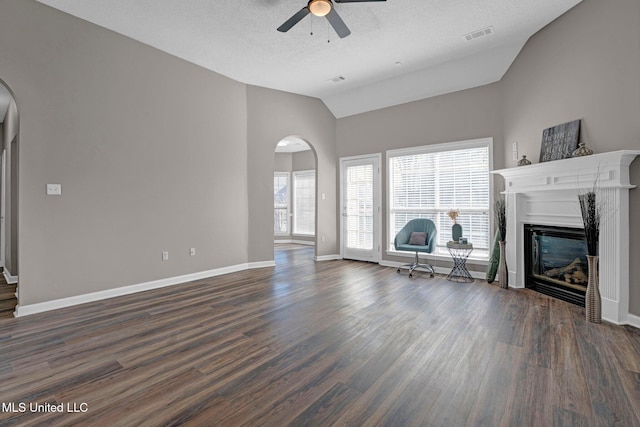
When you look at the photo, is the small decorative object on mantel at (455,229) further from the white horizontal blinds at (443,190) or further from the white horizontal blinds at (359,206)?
the white horizontal blinds at (359,206)

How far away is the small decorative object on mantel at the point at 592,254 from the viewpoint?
3.09 meters

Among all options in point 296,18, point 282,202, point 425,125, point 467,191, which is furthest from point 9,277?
point 467,191

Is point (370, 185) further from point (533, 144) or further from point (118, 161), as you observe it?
point (118, 161)

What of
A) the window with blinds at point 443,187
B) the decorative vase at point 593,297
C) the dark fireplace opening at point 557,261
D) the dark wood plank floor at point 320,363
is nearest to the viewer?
the dark wood plank floor at point 320,363

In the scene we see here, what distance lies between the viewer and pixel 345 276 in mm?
5156

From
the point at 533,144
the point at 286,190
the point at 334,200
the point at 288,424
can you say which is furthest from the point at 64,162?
the point at 286,190

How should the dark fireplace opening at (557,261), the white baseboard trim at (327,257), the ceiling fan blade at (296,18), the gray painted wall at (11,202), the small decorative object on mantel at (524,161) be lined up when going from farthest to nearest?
the white baseboard trim at (327,257) < the gray painted wall at (11,202) < the small decorative object on mantel at (524,161) < the dark fireplace opening at (557,261) < the ceiling fan blade at (296,18)

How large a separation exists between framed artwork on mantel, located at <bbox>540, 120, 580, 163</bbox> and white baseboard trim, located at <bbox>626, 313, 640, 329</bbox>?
173 centimetres

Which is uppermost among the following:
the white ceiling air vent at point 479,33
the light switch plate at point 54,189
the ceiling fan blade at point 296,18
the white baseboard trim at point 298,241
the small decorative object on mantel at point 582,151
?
the white ceiling air vent at point 479,33

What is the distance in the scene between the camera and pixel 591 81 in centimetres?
337

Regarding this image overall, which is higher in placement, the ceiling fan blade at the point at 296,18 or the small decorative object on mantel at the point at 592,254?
the ceiling fan blade at the point at 296,18

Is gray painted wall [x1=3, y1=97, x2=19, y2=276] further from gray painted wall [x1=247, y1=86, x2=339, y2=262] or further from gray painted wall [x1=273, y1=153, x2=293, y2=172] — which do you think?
gray painted wall [x1=273, y1=153, x2=293, y2=172]

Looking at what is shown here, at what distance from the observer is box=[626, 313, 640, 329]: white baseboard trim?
116 inches

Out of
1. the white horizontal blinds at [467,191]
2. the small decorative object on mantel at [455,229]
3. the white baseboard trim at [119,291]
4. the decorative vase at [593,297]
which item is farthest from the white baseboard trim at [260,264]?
the decorative vase at [593,297]
